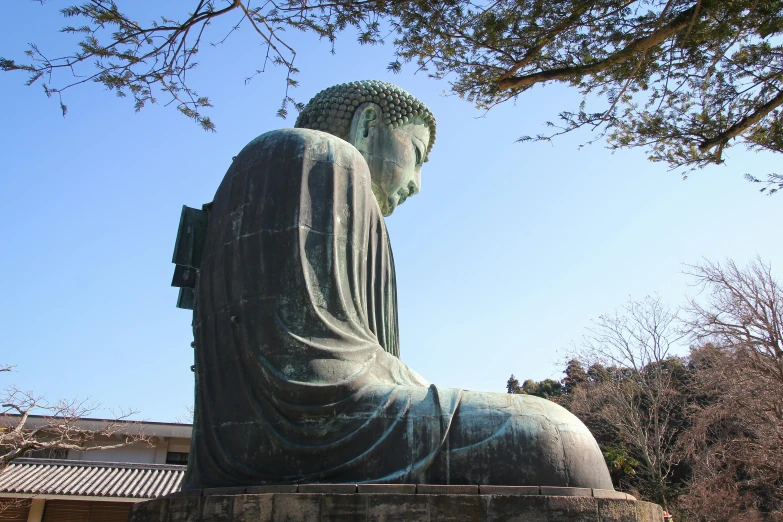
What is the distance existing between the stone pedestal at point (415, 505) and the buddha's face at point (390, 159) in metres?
3.31

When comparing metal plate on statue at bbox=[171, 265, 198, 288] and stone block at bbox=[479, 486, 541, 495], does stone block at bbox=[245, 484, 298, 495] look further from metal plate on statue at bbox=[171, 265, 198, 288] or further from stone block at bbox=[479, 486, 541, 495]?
metal plate on statue at bbox=[171, 265, 198, 288]

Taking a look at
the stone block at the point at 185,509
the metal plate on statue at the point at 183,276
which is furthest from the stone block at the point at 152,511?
the metal plate on statue at the point at 183,276

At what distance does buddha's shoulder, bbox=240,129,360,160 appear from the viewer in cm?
508

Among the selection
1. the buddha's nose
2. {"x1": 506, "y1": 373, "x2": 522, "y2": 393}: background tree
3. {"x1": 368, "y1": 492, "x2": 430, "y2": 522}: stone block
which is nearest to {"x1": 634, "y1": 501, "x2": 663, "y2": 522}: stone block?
{"x1": 368, "y1": 492, "x2": 430, "y2": 522}: stone block

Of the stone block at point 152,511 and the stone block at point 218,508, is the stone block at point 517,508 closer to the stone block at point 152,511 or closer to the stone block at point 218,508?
the stone block at point 218,508

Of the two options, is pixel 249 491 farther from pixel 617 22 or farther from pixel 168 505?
pixel 617 22

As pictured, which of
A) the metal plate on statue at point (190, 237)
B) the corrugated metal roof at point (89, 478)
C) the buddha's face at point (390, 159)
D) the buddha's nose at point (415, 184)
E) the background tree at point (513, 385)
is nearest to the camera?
the metal plate on statue at point (190, 237)

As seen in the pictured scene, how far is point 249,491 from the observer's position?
3816 millimetres

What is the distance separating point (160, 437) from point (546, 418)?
16.6 metres

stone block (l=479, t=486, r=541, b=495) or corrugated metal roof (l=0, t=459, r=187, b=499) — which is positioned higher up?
corrugated metal roof (l=0, t=459, r=187, b=499)

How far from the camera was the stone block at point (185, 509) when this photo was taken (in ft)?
12.3

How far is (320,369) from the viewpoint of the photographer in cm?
432

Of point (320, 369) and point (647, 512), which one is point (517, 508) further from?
point (320, 369)

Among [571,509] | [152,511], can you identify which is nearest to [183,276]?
[152,511]
